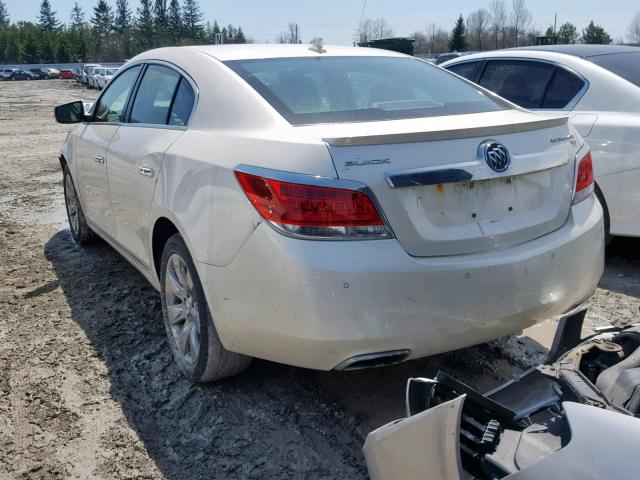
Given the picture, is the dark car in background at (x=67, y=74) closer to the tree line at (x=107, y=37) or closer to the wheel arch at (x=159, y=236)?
the tree line at (x=107, y=37)

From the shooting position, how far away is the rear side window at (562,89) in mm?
5270

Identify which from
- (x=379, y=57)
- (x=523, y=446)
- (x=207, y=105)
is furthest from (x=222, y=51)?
(x=523, y=446)

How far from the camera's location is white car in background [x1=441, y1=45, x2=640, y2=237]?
476cm

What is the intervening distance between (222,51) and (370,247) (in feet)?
5.75

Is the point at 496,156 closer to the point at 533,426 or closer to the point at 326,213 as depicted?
the point at 326,213

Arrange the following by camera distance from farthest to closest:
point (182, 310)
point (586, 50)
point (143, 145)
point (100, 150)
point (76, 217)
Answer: point (76, 217)
point (586, 50)
point (100, 150)
point (143, 145)
point (182, 310)

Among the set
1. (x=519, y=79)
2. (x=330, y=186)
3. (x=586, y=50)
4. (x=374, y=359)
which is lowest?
(x=374, y=359)

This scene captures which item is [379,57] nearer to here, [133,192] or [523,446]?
[133,192]

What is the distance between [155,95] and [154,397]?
5.83 ft

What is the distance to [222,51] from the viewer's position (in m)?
3.68

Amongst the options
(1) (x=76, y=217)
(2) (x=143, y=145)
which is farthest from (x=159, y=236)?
(1) (x=76, y=217)

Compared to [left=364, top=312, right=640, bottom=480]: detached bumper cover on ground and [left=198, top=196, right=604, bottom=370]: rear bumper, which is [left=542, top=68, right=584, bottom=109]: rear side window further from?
[left=364, top=312, right=640, bottom=480]: detached bumper cover on ground

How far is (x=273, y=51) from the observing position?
373 centimetres

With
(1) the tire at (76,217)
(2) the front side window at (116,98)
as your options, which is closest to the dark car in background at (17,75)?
(1) the tire at (76,217)
